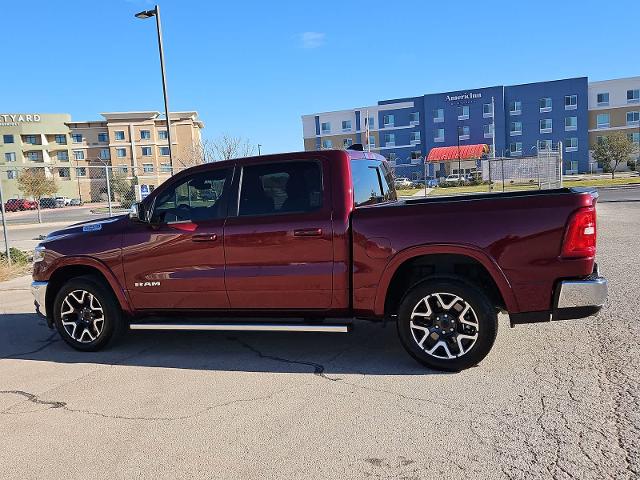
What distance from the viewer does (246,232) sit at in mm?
4965

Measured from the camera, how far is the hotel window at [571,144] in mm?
71250

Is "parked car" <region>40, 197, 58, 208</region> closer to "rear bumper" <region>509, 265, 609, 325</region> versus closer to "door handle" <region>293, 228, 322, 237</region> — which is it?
"door handle" <region>293, 228, 322, 237</region>

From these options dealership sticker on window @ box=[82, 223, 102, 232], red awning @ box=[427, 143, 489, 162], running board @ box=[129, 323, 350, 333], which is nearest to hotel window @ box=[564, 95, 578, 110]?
red awning @ box=[427, 143, 489, 162]

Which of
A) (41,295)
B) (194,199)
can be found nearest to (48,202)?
(41,295)

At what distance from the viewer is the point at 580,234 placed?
13.6 feet

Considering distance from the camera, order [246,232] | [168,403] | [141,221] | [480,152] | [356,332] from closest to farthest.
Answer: [168,403] < [246,232] < [141,221] < [356,332] < [480,152]

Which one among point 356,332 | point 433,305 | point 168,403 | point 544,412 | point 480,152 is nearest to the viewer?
point 544,412

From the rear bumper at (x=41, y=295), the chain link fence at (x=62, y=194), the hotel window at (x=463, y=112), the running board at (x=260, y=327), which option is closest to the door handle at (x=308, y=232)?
the running board at (x=260, y=327)

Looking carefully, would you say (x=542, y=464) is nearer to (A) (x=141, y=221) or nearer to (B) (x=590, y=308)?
(B) (x=590, y=308)

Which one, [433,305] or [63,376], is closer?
[433,305]

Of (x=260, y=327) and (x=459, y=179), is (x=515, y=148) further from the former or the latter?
(x=260, y=327)

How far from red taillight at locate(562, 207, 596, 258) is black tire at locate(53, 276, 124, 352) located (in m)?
4.41

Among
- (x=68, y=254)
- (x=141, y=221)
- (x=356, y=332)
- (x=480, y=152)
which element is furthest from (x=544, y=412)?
(x=480, y=152)

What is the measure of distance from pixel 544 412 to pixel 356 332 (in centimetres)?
257
